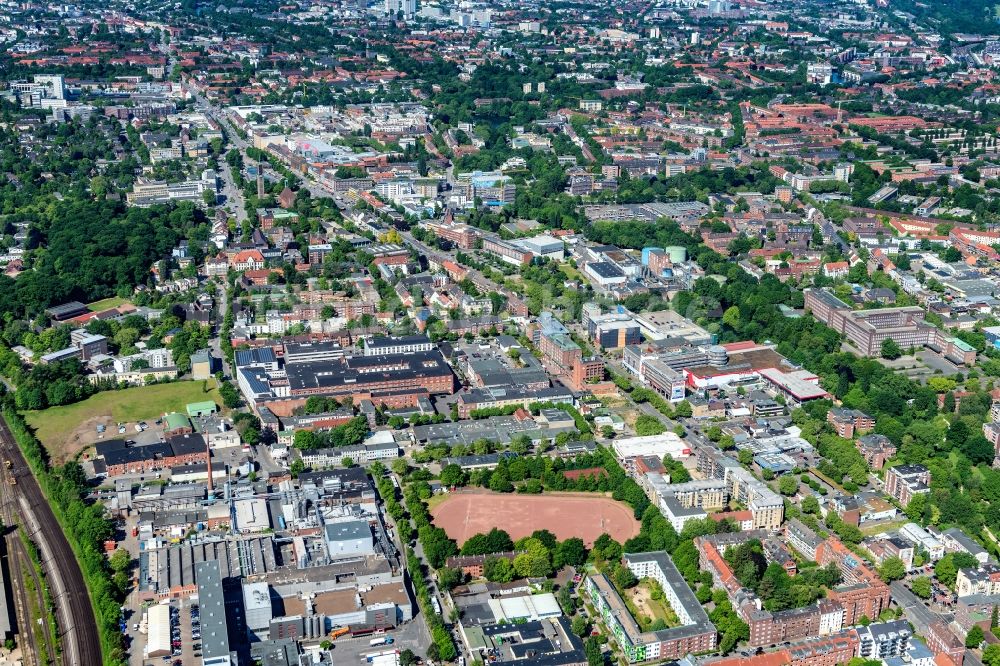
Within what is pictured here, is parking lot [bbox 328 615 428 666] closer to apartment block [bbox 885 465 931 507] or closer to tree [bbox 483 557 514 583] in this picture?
tree [bbox 483 557 514 583]

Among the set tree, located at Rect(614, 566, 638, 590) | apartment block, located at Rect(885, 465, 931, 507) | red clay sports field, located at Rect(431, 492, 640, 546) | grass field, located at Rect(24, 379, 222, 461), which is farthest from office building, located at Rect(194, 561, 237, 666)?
apartment block, located at Rect(885, 465, 931, 507)

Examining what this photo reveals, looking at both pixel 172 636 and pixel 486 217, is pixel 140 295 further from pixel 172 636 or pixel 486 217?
pixel 172 636

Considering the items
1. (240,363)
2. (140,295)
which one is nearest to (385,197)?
(140,295)

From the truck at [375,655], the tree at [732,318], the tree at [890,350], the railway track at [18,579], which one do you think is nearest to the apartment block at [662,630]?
the truck at [375,655]

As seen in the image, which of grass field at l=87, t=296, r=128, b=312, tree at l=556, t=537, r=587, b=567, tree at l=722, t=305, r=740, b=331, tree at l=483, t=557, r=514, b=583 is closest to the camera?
tree at l=483, t=557, r=514, b=583

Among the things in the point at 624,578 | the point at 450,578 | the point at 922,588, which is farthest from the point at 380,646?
the point at 922,588

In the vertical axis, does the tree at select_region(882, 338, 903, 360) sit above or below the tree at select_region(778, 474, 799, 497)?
below
